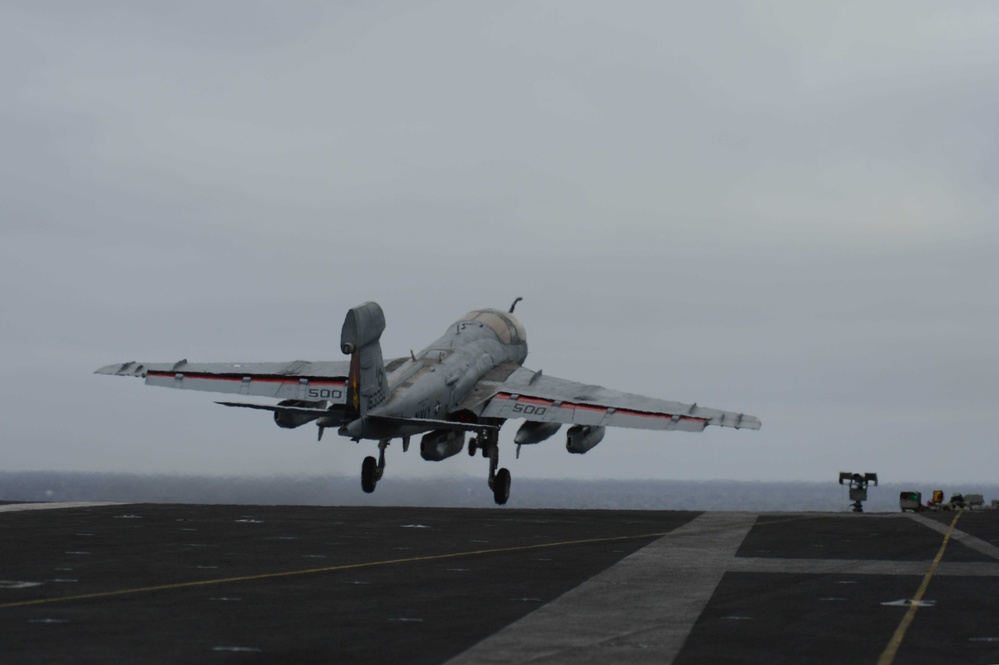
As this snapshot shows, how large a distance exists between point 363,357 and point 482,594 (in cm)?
2103

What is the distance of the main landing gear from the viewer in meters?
44.6

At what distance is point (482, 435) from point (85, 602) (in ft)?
95.0

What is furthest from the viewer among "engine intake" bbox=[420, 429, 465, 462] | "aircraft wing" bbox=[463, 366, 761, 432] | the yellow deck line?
"aircraft wing" bbox=[463, 366, 761, 432]

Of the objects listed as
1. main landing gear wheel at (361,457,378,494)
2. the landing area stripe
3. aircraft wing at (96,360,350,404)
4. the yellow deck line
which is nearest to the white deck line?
the yellow deck line

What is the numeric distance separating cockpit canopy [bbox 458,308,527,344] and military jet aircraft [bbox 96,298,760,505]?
7cm

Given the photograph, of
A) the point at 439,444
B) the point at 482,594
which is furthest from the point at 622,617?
the point at 439,444

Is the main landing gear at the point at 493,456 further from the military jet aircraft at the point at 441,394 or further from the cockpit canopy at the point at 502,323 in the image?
the cockpit canopy at the point at 502,323

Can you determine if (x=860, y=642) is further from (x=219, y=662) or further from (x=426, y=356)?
(x=426, y=356)

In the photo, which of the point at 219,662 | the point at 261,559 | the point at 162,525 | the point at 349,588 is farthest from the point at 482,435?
the point at 219,662

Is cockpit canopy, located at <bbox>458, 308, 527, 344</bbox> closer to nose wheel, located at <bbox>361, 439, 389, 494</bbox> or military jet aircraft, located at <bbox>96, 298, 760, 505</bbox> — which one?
military jet aircraft, located at <bbox>96, 298, 760, 505</bbox>

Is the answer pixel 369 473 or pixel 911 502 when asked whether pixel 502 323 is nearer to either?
pixel 369 473

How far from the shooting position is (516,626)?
1455 cm

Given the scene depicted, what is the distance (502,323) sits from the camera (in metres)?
51.7

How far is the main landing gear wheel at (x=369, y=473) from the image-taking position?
43.2 meters
